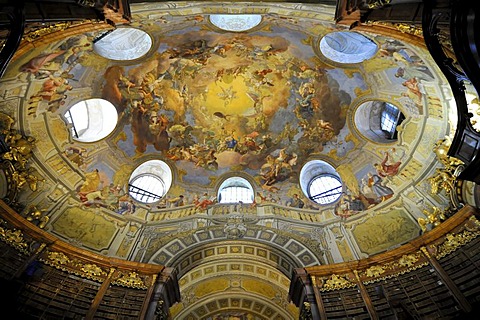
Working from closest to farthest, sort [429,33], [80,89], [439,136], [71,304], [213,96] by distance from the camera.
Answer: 1. [429,33]
2. [71,304]
3. [439,136]
4. [80,89]
5. [213,96]

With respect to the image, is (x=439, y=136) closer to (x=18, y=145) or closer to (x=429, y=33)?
(x=429, y=33)

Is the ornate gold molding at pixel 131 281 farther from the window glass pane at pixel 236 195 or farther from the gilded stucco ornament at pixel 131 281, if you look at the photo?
the window glass pane at pixel 236 195

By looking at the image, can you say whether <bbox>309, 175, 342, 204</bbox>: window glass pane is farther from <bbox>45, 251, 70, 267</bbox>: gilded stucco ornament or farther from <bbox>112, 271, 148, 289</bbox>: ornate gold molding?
<bbox>45, 251, 70, 267</bbox>: gilded stucco ornament

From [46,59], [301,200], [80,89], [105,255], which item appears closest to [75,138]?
[80,89]

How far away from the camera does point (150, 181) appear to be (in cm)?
1834

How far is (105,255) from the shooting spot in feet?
43.8

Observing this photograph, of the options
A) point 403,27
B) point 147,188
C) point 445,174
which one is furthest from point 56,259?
point 445,174

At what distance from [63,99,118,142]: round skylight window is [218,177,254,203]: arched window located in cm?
675

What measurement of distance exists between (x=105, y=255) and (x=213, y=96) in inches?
410

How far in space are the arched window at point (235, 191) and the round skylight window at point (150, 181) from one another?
2981mm

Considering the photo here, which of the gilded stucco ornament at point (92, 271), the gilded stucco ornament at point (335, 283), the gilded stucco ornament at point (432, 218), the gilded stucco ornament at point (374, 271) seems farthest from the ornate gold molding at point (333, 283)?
the gilded stucco ornament at point (92, 271)

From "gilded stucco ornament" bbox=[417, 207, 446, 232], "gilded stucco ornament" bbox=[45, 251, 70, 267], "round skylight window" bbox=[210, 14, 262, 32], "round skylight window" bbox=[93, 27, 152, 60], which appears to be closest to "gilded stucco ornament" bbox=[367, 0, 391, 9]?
"gilded stucco ornament" bbox=[417, 207, 446, 232]

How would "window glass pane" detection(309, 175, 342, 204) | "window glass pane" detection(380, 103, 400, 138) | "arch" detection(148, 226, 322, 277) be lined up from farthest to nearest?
"window glass pane" detection(309, 175, 342, 204) < "window glass pane" detection(380, 103, 400, 138) < "arch" detection(148, 226, 322, 277)

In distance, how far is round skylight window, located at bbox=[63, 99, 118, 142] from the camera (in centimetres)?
1628
